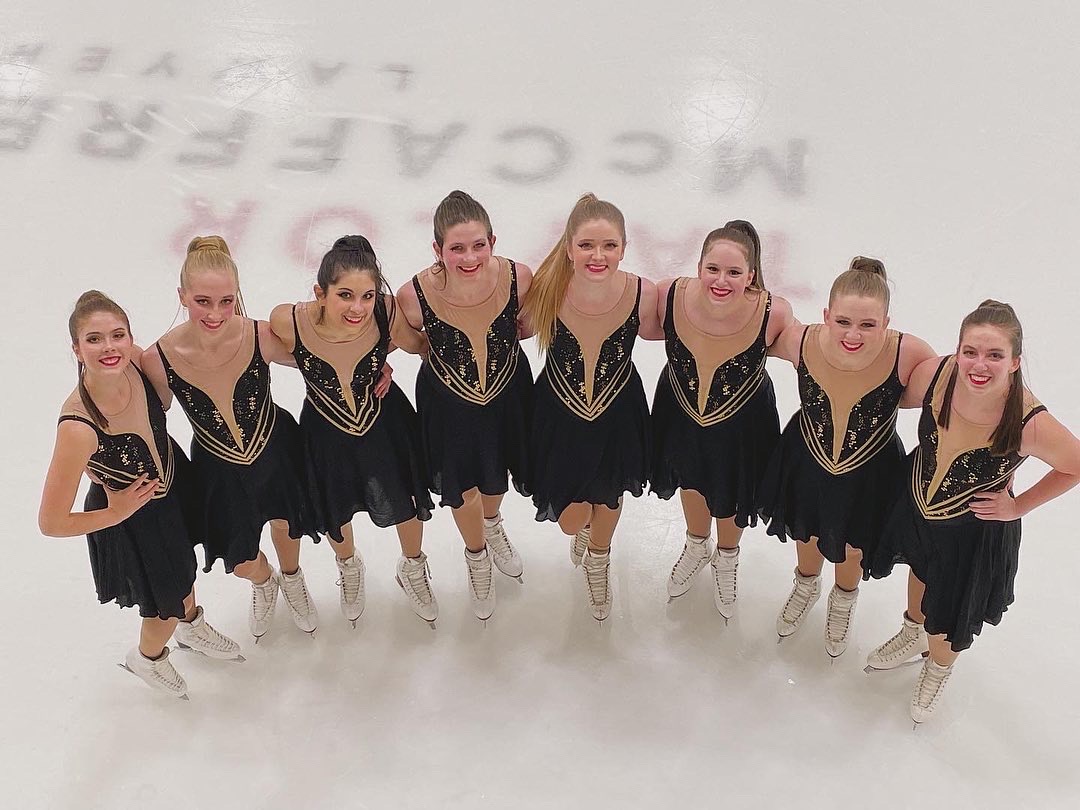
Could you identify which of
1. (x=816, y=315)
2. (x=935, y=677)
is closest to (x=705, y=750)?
(x=935, y=677)

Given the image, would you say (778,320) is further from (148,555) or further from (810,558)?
(148,555)

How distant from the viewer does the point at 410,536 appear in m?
3.20

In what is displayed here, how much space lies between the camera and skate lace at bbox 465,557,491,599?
3281 mm

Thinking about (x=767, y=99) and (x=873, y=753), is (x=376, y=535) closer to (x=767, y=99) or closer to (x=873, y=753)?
(x=873, y=753)

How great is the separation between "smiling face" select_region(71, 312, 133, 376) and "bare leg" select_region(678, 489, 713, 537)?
1.49 meters

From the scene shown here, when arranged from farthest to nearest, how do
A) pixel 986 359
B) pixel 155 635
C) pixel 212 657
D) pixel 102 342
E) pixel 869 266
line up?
pixel 212 657, pixel 155 635, pixel 869 266, pixel 102 342, pixel 986 359

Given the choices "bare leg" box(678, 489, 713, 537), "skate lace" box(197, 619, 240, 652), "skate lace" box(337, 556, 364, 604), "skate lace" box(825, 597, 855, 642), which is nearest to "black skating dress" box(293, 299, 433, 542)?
"skate lace" box(337, 556, 364, 604)

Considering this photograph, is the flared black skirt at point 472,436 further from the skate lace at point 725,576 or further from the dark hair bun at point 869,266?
the dark hair bun at point 869,266

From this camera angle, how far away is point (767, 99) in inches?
202

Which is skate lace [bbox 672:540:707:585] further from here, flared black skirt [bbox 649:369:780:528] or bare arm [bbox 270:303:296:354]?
bare arm [bbox 270:303:296:354]

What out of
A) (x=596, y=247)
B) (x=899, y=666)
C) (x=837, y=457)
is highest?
(x=596, y=247)

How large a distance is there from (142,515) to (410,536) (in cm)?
76

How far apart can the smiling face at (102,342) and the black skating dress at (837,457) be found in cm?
152

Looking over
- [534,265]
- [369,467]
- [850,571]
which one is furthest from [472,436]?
[534,265]
